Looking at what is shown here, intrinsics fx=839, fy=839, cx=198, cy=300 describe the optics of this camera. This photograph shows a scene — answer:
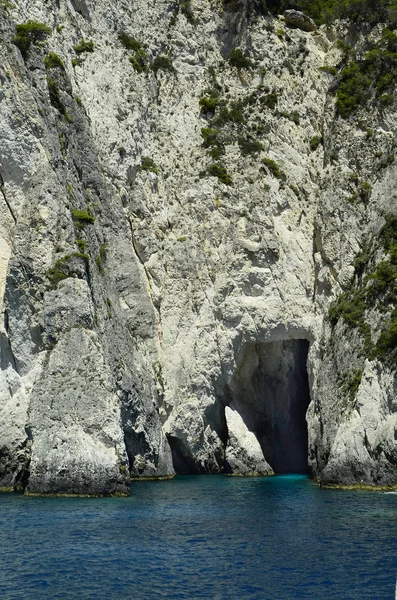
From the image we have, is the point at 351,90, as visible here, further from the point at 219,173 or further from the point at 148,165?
the point at 148,165

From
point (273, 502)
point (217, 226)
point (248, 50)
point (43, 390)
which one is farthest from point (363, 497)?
point (248, 50)

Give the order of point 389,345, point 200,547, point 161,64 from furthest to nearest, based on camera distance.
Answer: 1. point 161,64
2. point 389,345
3. point 200,547

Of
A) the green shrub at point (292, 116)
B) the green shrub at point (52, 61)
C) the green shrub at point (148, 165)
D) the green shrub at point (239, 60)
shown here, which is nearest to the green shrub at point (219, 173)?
the green shrub at point (148, 165)

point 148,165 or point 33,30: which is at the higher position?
point 33,30

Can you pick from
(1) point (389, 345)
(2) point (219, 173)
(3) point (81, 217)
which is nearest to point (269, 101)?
(2) point (219, 173)

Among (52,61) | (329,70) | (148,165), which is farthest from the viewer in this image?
(329,70)

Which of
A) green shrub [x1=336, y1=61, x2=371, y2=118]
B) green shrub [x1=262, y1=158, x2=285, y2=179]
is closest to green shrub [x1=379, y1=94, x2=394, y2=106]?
green shrub [x1=336, y1=61, x2=371, y2=118]

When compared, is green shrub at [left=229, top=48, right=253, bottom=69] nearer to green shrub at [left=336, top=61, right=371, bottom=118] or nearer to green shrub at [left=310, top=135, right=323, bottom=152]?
green shrub at [left=336, top=61, right=371, bottom=118]
